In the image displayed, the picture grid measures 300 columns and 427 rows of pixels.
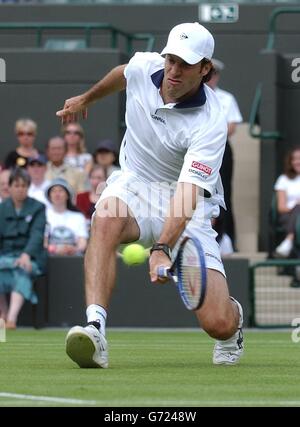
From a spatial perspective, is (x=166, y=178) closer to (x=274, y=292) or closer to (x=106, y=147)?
(x=274, y=292)

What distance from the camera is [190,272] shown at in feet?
25.3

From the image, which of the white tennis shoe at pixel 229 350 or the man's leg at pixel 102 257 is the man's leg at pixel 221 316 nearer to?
the white tennis shoe at pixel 229 350

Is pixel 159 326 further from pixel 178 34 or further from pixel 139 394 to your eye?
pixel 139 394

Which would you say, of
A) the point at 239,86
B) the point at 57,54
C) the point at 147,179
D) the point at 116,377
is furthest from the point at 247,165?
the point at 116,377

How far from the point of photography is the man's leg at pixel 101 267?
8.18 m

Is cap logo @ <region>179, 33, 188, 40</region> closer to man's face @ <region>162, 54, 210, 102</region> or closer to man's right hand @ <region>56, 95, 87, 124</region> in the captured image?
man's face @ <region>162, 54, 210, 102</region>

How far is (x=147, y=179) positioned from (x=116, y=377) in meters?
1.59

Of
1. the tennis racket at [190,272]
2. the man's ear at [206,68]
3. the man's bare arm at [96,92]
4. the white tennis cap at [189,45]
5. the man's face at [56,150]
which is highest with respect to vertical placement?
the white tennis cap at [189,45]

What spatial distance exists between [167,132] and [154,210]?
20.8 inches

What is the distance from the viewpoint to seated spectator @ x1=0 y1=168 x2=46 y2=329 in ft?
47.1

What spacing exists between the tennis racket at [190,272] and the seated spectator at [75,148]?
342 inches

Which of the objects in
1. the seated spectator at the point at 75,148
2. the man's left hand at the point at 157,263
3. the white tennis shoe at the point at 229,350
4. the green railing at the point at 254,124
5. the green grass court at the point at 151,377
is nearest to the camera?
the green grass court at the point at 151,377

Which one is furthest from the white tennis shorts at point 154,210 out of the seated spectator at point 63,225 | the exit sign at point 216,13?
the exit sign at point 216,13

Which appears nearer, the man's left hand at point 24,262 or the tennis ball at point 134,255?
the tennis ball at point 134,255
